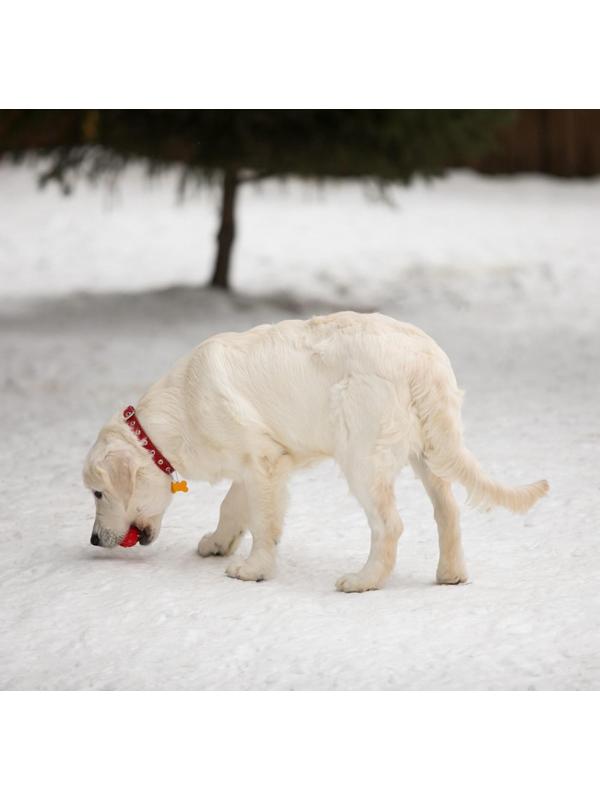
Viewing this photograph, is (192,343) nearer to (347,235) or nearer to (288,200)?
(347,235)

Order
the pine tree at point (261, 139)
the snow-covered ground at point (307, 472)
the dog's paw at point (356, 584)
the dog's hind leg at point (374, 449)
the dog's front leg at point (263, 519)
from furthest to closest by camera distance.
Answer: the pine tree at point (261, 139), the dog's front leg at point (263, 519), the dog's paw at point (356, 584), the dog's hind leg at point (374, 449), the snow-covered ground at point (307, 472)

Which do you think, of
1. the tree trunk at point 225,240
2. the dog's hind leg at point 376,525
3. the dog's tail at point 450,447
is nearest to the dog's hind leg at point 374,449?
the dog's hind leg at point 376,525

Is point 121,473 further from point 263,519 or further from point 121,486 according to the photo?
point 263,519

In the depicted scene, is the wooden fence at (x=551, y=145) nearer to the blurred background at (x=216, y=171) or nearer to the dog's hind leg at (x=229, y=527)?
the blurred background at (x=216, y=171)

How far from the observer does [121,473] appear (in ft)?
16.2

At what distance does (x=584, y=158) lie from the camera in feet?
64.7

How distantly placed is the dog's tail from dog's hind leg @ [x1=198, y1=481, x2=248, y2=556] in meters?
1.01

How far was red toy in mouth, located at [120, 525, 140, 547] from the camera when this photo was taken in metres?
5.05

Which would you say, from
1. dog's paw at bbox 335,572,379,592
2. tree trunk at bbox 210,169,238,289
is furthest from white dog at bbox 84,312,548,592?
tree trunk at bbox 210,169,238,289

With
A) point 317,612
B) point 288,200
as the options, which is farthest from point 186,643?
point 288,200

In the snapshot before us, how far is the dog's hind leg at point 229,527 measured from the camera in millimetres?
5168

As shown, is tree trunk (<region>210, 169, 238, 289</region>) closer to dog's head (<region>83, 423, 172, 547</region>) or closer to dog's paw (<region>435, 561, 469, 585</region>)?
dog's head (<region>83, 423, 172, 547</region>)

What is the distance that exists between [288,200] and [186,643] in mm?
14511

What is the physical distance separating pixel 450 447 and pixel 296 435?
69 cm
